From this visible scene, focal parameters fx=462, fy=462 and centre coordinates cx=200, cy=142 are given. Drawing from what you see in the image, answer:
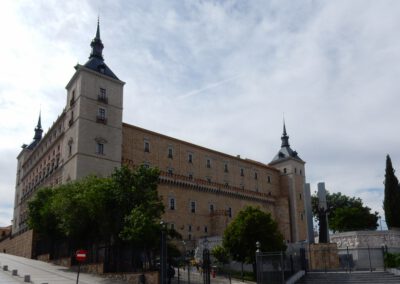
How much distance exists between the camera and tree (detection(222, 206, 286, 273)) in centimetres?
3506

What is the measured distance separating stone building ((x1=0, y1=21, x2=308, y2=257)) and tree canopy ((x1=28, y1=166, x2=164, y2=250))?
47.8ft

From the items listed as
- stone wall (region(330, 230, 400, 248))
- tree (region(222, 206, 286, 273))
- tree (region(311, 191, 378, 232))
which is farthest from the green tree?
tree (region(311, 191, 378, 232))

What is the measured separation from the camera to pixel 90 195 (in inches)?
1222

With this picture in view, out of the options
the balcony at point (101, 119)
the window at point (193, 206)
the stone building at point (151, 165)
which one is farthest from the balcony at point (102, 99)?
the window at point (193, 206)

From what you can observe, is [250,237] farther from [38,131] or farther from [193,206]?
[38,131]

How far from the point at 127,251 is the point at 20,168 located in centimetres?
5517

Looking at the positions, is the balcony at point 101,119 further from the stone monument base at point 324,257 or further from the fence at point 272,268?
the fence at point 272,268

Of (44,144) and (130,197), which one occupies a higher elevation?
(44,144)

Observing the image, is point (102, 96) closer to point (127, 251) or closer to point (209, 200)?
point (209, 200)

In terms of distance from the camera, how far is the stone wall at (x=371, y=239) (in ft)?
142

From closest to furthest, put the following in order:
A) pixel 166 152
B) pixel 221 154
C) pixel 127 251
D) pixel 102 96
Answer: pixel 127 251 → pixel 102 96 → pixel 166 152 → pixel 221 154

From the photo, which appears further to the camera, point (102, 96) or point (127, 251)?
point (102, 96)

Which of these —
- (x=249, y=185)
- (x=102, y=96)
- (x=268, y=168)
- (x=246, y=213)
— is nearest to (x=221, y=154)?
(x=249, y=185)

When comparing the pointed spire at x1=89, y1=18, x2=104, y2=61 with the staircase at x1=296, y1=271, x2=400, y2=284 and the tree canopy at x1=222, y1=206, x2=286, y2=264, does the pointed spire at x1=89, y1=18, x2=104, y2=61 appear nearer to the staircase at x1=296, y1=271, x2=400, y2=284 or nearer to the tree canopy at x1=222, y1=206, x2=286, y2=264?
the tree canopy at x1=222, y1=206, x2=286, y2=264
